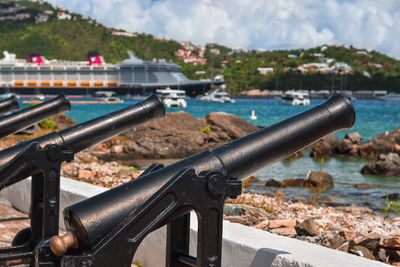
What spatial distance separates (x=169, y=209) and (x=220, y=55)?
550ft

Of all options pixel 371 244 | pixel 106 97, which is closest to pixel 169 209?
pixel 371 244

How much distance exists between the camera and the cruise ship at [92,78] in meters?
102

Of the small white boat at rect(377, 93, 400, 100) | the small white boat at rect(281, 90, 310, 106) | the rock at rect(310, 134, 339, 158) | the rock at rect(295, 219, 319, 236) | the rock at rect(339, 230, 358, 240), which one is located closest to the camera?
the rock at rect(295, 219, 319, 236)

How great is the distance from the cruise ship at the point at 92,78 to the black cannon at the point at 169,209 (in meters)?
99.0

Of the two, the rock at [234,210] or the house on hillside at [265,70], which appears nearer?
the rock at [234,210]

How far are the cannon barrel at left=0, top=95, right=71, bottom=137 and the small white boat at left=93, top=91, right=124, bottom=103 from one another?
3376 inches

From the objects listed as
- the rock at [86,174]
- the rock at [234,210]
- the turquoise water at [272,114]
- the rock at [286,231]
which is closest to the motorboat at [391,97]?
the turquoise water at [272,114]

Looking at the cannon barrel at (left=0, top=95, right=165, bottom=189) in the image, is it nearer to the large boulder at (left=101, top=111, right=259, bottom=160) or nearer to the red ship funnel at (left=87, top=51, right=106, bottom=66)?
the large boulder at (left=101, top=111, right=259, bottom=160)


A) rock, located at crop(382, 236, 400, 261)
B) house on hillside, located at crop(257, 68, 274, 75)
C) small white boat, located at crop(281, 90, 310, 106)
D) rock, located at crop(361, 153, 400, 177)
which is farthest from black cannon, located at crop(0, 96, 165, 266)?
house on hillside, located at crop(257, 68, 274, 75)

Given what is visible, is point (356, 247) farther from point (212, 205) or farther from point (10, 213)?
point (10, 213)

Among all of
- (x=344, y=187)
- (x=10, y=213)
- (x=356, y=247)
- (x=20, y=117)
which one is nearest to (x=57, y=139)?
(x=20, y=117)

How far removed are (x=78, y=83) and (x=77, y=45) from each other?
46.3 metres

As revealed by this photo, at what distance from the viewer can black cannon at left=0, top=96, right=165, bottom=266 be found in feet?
10.5

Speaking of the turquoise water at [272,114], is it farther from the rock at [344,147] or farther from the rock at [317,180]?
the rock at [317,180]
